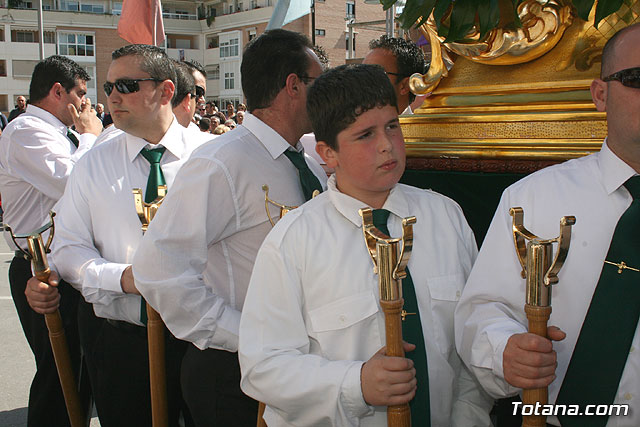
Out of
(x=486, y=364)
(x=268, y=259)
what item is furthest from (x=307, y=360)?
(x=486, y=364)

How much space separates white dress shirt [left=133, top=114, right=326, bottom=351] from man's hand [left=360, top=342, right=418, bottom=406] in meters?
0.90

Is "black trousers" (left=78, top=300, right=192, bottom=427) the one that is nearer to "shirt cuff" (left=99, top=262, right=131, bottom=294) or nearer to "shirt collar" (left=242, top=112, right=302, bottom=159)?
"shirt cuff" (left=99, top=262, right=131, bottom=294)

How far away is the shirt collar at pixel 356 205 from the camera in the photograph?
1.88 metres

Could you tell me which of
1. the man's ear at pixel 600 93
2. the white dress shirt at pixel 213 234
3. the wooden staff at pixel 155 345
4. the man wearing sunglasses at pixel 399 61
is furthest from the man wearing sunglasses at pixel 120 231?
the man's ear at pixel 600 93

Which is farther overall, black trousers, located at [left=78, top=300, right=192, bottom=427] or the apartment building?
Answer: the apartment building

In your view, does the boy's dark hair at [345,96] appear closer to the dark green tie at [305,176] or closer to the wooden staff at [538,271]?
the dark green tie at [305,176]

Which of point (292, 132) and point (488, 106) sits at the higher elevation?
point (488, 106)

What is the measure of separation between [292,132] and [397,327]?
1271 mm

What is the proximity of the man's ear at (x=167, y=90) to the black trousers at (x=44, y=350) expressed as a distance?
135 cm

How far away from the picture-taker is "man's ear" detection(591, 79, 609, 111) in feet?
5.84

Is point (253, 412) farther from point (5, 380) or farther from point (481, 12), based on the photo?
point (5, 380)

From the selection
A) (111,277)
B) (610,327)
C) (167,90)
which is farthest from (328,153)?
(167,90)

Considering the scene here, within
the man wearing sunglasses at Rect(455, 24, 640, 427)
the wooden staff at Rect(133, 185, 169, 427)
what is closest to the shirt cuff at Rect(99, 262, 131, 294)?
the wooden staff at Rect(133, 185, 169, 427)

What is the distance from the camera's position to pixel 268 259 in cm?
182
